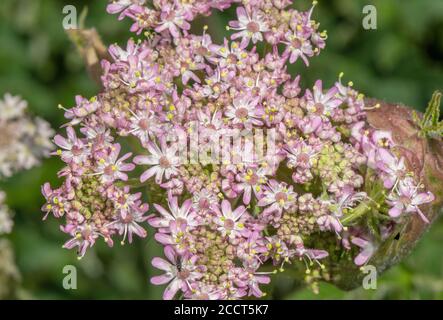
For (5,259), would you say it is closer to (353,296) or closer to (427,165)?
(353,296)

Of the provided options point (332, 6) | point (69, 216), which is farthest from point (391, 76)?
point (69, 216)

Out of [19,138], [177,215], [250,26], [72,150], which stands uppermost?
[19,138]

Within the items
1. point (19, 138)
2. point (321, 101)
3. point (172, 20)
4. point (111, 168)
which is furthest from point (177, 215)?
point (19, 138)

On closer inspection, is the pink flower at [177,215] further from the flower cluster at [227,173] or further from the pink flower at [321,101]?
the pink flower at [321,101]

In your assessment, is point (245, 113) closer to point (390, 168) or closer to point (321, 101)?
Answer: point (321, 101)

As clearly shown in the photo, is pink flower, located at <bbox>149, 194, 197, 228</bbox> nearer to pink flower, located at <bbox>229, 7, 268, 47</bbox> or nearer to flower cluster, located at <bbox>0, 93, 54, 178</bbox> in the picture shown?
pink flower, located at <bbox>229, 7, 268, 47</bbox>

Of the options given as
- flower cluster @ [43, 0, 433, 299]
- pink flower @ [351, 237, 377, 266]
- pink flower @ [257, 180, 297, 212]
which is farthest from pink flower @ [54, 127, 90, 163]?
pink flower @ [351, 237, 377, 266]

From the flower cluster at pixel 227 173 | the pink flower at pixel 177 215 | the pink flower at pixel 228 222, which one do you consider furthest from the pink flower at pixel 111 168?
the pink flower at pixel 228 222
